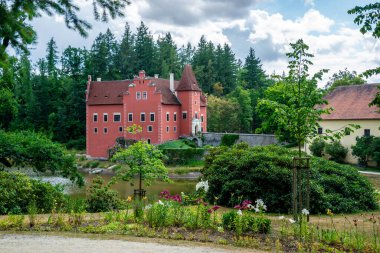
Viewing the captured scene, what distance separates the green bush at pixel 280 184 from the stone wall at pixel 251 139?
2930 cm

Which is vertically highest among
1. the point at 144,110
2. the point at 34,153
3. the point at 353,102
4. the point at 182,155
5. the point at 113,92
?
the point at 113,92

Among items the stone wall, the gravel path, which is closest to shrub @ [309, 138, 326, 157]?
the stone wall

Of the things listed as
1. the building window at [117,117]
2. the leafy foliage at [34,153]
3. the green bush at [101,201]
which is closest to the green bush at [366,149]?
the green bush at [101,201]

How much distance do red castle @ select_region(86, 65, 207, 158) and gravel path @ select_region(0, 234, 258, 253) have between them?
40.3 m

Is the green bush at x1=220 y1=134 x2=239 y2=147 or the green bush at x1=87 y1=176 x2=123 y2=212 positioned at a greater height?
the green bush at x1=220 y1=134 x2=239 y2=147

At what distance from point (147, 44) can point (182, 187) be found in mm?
43573

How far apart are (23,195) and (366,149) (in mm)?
26195

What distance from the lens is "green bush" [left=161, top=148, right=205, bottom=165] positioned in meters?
44.4

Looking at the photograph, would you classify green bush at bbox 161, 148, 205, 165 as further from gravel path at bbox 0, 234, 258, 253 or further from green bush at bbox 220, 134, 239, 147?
gravel path at bbox 0, 234, 258, 253

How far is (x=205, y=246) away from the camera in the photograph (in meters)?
8.14

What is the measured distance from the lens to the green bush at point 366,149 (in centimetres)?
3108

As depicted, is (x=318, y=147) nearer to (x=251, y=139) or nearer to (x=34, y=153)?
(x=251, y=139)

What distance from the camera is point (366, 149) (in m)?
31.8

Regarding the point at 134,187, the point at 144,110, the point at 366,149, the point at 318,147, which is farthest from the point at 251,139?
the point at 134,187
